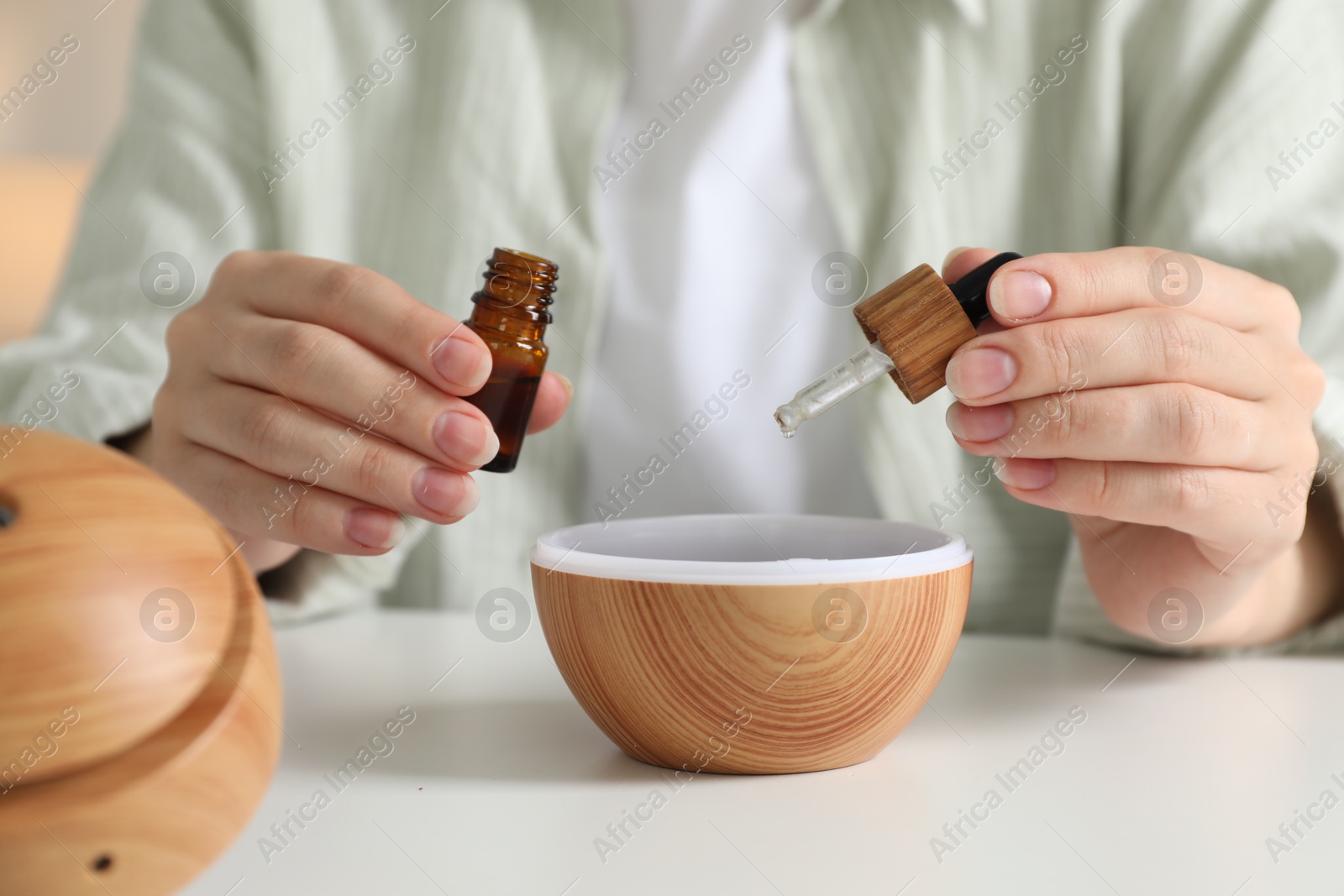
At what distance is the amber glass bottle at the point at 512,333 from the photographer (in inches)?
23.7

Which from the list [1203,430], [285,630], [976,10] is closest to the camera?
[1203,430]

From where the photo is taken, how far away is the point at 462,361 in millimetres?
599

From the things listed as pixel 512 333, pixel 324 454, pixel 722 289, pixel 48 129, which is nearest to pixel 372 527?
pixel 324 454

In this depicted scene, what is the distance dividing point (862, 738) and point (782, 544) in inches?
6.0

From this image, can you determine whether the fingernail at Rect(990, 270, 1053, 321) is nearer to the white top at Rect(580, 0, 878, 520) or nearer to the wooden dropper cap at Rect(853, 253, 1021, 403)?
the wooden dropper cap at Rect(853, 253, 1021, 403)

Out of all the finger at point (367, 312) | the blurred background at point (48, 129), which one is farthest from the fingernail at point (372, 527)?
the blurred background at point (48, 129)

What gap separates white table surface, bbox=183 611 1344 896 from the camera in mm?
444

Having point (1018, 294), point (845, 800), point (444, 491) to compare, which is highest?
point (1018, 294)

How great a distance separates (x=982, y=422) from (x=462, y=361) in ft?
0.98

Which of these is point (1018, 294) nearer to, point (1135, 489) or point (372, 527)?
point (1135, 489)

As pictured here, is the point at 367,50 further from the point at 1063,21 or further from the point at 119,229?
the point at 1063,21

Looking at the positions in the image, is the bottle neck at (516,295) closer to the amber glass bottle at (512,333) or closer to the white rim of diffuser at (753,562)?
the amber glass bottle at (512,333)

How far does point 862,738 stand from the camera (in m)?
0.55

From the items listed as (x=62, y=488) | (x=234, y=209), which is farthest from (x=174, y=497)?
(x=234, y=209)
